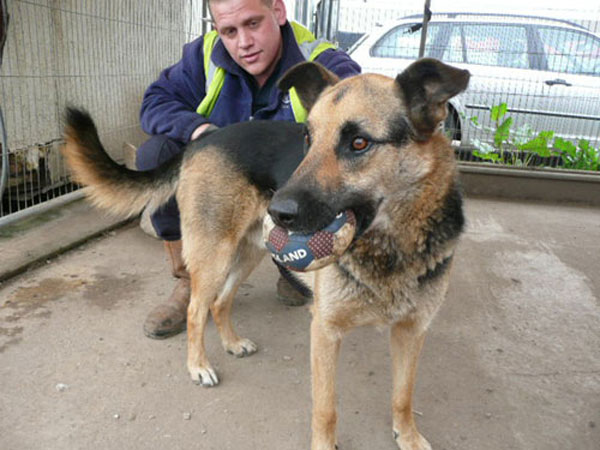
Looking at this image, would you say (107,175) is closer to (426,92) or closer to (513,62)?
(426,92)

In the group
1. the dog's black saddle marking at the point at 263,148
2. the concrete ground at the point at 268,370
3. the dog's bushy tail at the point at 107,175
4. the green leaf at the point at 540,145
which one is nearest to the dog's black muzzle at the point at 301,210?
the dog's black saddle marking at the point at 263,148

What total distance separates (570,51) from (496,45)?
0.79 metres

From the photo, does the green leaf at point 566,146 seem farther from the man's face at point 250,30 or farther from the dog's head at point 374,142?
the dog's head at point 374,142

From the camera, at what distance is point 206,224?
218 centimetres

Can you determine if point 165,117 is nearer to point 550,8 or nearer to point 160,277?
point 160,277

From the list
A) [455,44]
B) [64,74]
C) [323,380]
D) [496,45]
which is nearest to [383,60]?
[455,44]

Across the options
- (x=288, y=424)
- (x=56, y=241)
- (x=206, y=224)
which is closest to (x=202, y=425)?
(x=288, y=424)

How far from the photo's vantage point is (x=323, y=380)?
1.78 m

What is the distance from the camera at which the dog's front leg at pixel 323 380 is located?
1.77 m

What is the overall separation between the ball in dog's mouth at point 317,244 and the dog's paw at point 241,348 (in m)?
1.06

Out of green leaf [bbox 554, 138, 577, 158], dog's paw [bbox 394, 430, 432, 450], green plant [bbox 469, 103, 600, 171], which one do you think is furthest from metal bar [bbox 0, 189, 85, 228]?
green leaf [bbox 554, 138, 577, 158]

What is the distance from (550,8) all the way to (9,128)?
5557mm

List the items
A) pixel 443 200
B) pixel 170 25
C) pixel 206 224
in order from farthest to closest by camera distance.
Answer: pixel 170 25, pixel 206 224, pixel 443 200

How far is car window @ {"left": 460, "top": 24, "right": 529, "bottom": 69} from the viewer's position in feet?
17.4
